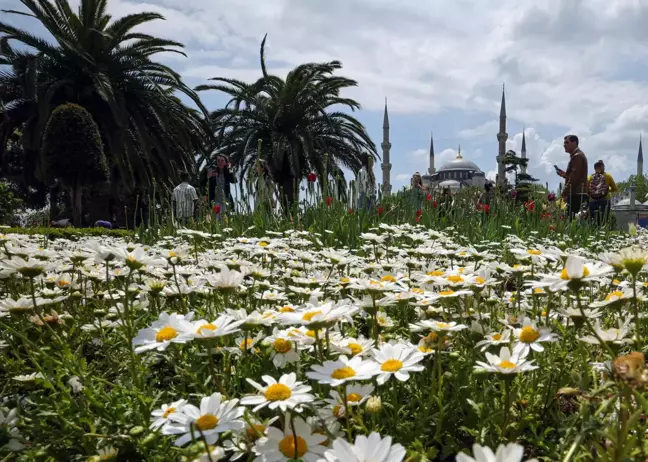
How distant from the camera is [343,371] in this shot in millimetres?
942

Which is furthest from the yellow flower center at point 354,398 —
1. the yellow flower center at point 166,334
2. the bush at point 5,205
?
the bush at point 5,205

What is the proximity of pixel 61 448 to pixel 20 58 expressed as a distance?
15.3 meters

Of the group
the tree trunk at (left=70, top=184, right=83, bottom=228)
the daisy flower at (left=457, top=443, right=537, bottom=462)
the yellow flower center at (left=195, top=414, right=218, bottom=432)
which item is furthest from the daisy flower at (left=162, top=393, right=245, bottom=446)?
the tree trunk at (left=70, top=184, right=83, bottom=228)

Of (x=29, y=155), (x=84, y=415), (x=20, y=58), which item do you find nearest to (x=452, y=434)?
(x=84, y=415)

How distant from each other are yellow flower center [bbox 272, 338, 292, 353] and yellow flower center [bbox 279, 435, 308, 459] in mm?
352

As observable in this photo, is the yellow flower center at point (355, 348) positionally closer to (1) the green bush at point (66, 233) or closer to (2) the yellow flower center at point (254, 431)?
(2) the yellow flower center at point (254, 431)

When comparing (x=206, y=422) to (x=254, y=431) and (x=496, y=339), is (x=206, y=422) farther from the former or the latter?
(x=496, y=339)

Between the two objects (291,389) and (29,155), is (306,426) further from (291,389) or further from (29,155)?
(29,155)

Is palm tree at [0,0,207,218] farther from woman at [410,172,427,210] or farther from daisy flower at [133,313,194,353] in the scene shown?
daisy flower at [133,313,194,353]

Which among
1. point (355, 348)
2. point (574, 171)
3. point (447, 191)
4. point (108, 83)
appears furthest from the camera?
point (108, 83)

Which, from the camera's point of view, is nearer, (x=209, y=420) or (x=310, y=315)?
(x=209, y=420)

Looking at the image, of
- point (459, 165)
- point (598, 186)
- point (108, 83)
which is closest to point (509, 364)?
point (598, 186)

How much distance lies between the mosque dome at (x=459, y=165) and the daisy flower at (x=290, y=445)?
259 feet

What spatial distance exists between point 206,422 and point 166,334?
0.26 meters
